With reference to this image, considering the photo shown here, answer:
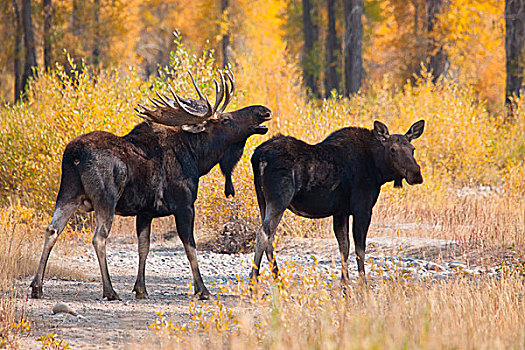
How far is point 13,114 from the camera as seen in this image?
14.9 m

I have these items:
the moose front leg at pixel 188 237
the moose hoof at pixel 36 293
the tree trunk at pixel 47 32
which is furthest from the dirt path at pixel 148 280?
the tree trunk at pixel 47 32

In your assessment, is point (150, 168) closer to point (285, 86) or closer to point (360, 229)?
point (360, 229)

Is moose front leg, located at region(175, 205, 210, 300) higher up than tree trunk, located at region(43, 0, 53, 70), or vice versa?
tree trunk, located at region(43, 0, 53, 70)

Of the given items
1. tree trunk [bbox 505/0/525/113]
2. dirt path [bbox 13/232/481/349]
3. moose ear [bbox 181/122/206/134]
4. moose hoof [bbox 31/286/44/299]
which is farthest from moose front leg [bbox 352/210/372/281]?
tree trunk [bbox 505/0/525/113]

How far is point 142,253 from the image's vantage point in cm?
815

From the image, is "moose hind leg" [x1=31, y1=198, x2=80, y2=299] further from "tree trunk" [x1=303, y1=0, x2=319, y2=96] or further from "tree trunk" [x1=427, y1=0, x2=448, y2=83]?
"tree trunk" [x1=303, y1=0, x2=319, y2=96]

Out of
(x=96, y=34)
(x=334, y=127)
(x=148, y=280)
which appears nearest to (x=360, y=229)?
(x=148, y=280)

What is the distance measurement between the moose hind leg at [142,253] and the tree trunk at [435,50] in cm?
1689

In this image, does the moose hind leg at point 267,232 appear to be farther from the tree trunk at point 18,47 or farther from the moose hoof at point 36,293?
the tree trunk at point 18,47

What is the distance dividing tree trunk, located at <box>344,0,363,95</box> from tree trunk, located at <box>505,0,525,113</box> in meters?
6.00

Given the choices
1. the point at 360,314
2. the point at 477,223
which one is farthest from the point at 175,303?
the point at 477,223

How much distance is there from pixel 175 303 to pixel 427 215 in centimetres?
650

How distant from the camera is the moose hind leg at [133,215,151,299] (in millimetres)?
8062

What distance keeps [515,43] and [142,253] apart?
15298 millimetres
